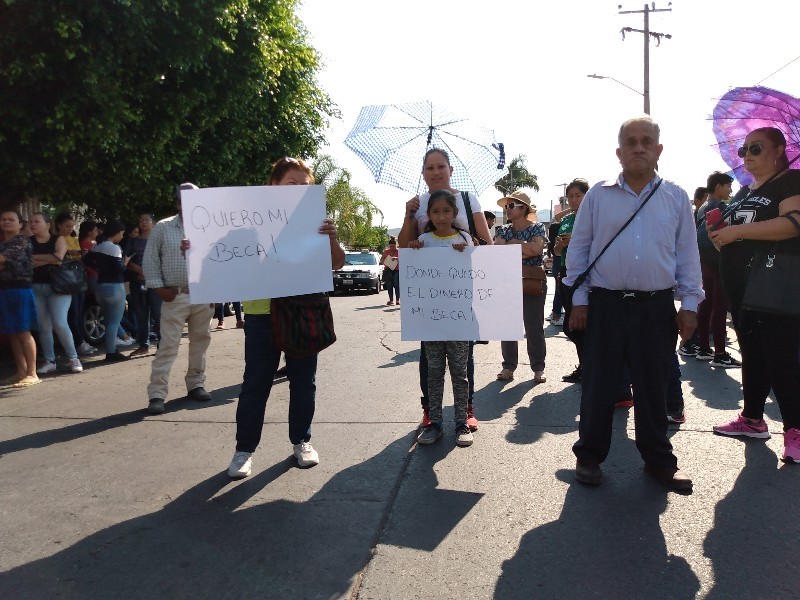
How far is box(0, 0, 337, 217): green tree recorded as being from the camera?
895 centimetres

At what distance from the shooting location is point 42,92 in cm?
953

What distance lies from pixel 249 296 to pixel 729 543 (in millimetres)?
2674

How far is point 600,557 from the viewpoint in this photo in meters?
2.88

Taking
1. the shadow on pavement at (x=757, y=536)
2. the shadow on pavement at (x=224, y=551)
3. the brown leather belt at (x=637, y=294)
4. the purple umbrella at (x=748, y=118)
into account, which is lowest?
the shadow on pavement at (x=757, y=536)

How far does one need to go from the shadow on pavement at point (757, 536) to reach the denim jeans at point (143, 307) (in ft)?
24.4

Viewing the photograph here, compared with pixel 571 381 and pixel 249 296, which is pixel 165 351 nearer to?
pixel 249 296

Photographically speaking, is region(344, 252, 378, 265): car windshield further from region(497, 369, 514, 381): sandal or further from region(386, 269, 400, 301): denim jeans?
region(497, 369, 514, 381): sandal

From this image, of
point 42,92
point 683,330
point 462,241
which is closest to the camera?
point 683,330

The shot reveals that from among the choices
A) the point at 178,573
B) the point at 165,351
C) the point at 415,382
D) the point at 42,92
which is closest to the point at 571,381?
the point at 415,382

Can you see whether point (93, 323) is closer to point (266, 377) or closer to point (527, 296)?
point (527, 296)

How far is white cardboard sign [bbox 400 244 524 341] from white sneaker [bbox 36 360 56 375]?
5.07 meters

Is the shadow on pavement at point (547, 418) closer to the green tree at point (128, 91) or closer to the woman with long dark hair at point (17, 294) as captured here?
the woman with long dark hair at point (17, 294)

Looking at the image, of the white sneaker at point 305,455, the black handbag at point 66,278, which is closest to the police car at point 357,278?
the black handbag at point 66,278

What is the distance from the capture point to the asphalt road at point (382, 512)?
271cm
